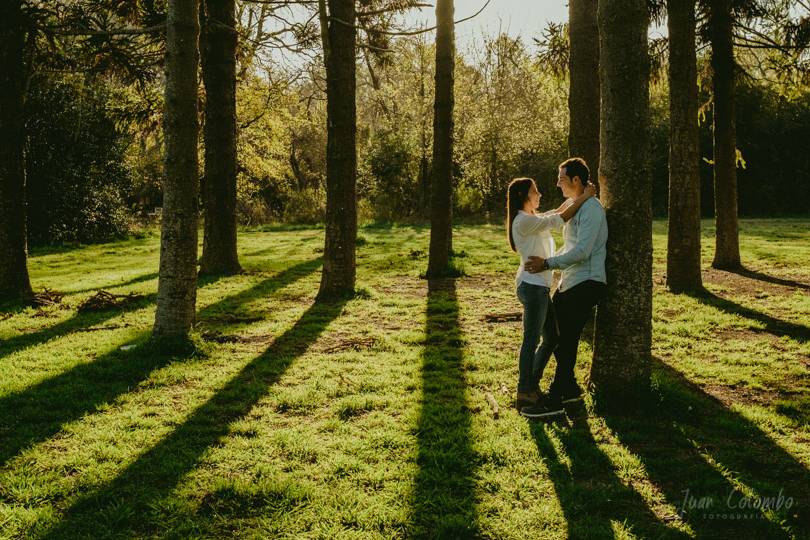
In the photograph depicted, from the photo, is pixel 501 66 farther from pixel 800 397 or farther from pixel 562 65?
pixel 800 397

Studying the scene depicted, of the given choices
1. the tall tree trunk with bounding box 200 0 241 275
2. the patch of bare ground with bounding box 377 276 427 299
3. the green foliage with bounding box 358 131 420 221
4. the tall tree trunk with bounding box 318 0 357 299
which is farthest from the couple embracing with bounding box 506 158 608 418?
the green foliage with bounding box 358 131 420 221

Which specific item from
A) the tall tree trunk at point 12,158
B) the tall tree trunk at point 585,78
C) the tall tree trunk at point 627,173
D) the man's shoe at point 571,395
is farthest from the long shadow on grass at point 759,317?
the tall tree trunk at point 12,158

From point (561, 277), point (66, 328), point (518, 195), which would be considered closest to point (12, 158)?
point (66, 328)

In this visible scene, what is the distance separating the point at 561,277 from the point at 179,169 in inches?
187

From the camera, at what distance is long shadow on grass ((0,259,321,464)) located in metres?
4.91

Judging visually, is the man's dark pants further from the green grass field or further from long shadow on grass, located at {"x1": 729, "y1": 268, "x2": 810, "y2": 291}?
long shadow on grass, located at {"x1": 729, "y1": 268, "x2": 810, "y2": 291}

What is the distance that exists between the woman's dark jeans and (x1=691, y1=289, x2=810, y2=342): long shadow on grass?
435cm

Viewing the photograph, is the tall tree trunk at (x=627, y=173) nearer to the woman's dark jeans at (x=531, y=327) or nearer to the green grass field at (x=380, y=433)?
the woman's dark jeans at (x=531, y=327)

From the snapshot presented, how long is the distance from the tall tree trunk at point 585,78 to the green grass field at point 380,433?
272 centimetres

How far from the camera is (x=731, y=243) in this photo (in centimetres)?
1261

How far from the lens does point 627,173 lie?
16.7 feet

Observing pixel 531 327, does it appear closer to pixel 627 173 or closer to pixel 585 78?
pixel 627 173

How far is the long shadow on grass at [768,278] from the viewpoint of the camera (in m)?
10.9

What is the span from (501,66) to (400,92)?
571cm
